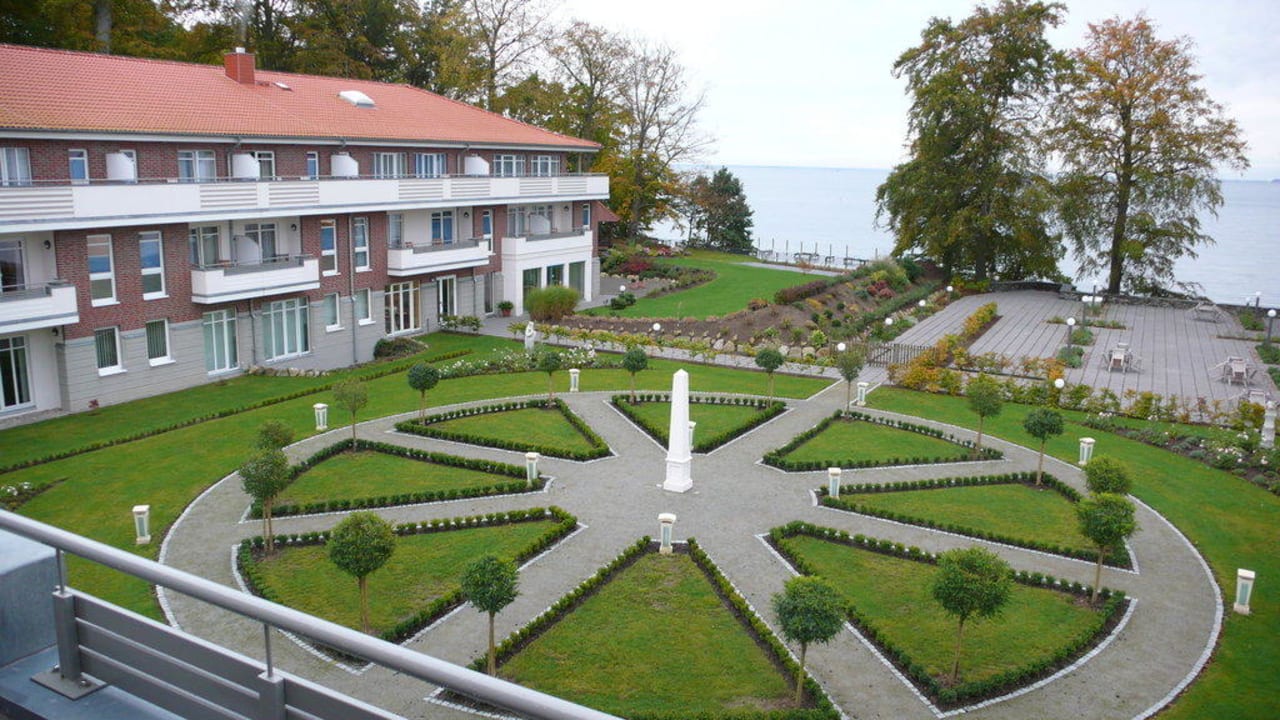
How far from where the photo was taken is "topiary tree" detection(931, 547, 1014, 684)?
1376cm

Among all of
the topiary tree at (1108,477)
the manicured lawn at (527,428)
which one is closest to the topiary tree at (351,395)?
the manicured lawn at (527,428)

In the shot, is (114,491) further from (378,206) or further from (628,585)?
(378,206)

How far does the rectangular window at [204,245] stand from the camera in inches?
1257

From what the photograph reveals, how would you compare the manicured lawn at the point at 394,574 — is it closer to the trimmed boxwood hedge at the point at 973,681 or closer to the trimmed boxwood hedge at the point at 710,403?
the trimmed boxwood hedge at the point at 973,681

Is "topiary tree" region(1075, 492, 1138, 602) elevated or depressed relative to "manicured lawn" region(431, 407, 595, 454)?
elevated

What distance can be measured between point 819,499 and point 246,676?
18886 mm

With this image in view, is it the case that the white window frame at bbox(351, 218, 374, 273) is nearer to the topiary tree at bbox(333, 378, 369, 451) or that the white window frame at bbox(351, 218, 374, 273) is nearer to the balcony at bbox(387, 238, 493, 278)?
the balcony at bbox(387, 238, 493, 278)

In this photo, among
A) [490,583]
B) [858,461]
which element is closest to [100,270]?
[490,583]

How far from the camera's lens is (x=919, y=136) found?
60.5 meters

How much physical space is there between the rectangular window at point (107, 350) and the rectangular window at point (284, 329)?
221 inches

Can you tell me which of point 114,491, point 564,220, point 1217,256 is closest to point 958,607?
point 114,491

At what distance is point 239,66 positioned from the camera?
124 feet

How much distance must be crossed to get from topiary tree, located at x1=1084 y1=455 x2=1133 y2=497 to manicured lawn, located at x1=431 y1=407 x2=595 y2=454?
12.1 metres

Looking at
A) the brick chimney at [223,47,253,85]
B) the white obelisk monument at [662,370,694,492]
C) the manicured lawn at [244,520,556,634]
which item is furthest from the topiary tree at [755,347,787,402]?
the brick chimney at [223,47,253,85]
